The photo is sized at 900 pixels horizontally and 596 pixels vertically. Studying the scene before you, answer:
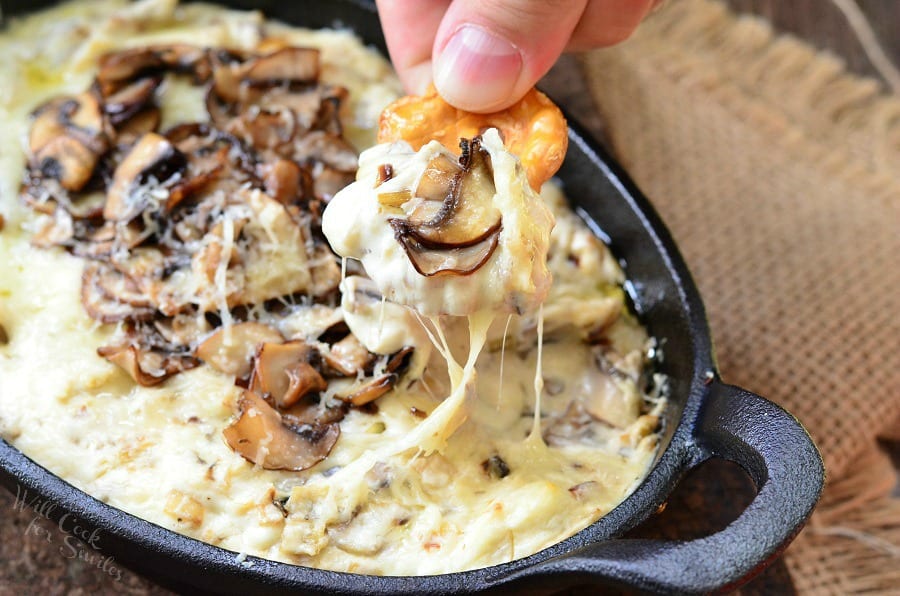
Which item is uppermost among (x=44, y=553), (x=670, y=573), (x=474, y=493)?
(x=670, y=573)

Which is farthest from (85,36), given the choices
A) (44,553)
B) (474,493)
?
(474,493)

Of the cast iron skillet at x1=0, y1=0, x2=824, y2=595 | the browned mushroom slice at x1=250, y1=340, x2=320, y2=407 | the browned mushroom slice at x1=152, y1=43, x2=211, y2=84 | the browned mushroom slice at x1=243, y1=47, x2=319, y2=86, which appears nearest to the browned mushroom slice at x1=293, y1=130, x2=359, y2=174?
the browned mushroom slice at x1=243, y1=47, x2=319, y2=86

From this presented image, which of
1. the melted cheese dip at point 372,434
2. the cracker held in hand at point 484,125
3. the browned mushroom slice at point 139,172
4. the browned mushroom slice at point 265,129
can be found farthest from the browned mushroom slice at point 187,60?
the cracker held in hand at point 484,125

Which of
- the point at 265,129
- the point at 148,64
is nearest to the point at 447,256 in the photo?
the point at 265,129

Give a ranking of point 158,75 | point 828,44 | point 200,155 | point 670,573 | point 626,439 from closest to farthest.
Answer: point 670,573, point 626,439, point 200,155, point 158,75, point 828,44

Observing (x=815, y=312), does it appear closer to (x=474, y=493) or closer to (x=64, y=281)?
(x=474, y=493)

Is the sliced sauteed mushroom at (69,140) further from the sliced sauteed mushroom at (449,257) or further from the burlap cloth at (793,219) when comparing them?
the burlap cloth at (793,219)
